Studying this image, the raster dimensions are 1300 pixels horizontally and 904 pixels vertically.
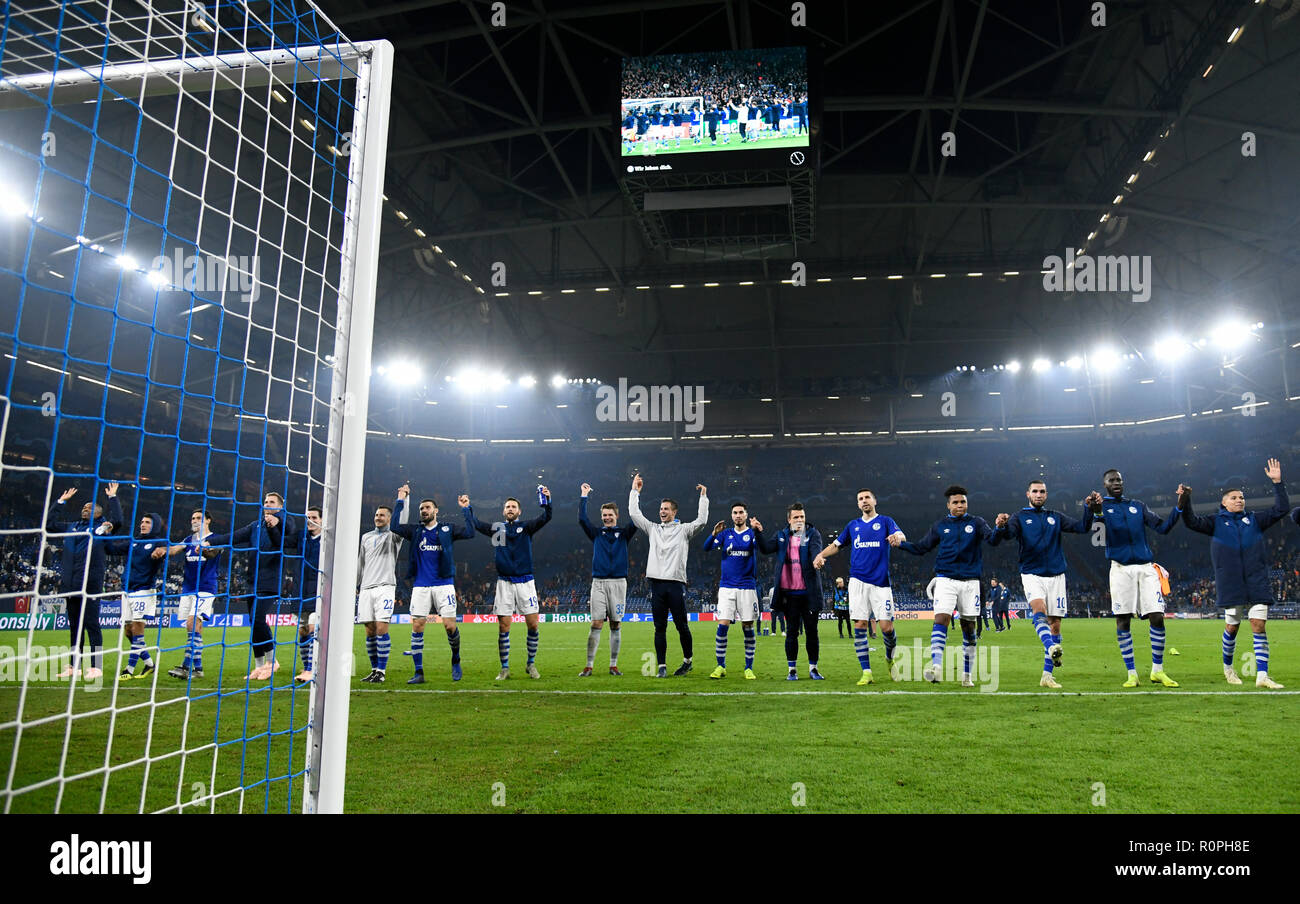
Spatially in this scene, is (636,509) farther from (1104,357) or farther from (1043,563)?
(1104,357)

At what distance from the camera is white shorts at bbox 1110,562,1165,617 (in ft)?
27.2

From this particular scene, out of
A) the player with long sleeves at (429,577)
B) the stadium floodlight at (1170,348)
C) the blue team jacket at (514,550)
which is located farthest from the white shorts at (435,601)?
the stadium floodlight at (1170,348)

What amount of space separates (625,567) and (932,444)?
31765 millimetres

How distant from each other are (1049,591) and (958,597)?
111 cm

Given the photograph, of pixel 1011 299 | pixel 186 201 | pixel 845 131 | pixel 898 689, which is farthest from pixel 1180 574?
pixel 186 201

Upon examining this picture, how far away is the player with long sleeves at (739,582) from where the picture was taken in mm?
9555

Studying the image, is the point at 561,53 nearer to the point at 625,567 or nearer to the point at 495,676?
the point at 625,567

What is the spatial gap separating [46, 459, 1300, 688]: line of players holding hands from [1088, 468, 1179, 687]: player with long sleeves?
0.05 ft

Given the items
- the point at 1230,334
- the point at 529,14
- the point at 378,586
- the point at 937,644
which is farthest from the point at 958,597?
the point at 1230,334

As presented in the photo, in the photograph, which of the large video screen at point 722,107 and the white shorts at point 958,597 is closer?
the white shorts at point 958,597

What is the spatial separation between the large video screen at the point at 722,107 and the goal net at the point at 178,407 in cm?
488

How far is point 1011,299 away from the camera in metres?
27.3

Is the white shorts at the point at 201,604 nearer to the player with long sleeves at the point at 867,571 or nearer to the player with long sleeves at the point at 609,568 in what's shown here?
the player with long sleeves at the point at 609,568

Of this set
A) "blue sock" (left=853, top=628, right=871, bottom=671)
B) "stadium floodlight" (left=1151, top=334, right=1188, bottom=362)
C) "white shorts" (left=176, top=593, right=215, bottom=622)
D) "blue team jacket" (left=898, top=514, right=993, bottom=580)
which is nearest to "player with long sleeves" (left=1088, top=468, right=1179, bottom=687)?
"blue team jacket" (left=898, top=514, right=993, bottom=580)
